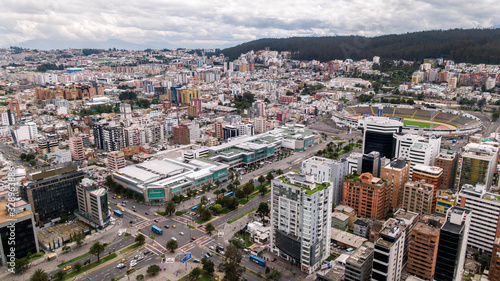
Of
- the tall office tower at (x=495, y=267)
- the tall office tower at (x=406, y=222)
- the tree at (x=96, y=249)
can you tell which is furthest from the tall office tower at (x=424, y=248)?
the tree at (x=96, y=249)

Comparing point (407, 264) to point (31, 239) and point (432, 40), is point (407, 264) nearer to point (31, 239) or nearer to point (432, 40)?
point (31, 239)

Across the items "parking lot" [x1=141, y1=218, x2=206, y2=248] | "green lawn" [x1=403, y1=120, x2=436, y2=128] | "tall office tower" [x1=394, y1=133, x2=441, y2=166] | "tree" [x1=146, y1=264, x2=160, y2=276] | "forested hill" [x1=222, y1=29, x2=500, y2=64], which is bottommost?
"parking lot" [x1=141, y1=218, x2=206, y2=248]

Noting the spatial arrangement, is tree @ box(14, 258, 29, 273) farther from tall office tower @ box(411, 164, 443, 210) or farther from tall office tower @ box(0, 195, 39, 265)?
tall office tower @ box(411, 164, 443, 210)

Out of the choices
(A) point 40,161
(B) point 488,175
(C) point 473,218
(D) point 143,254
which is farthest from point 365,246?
(A) point 40,161

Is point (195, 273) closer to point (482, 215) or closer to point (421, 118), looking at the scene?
point (482, 215)

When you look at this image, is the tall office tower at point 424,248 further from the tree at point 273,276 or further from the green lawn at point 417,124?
the green lawn at point 417,124

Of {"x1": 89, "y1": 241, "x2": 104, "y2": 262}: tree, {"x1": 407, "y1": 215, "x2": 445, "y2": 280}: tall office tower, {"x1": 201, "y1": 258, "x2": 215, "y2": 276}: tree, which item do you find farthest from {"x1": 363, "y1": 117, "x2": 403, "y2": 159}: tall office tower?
{"x1": 89, "y1": 241, "x2": 104, "y2": 262}: tree
